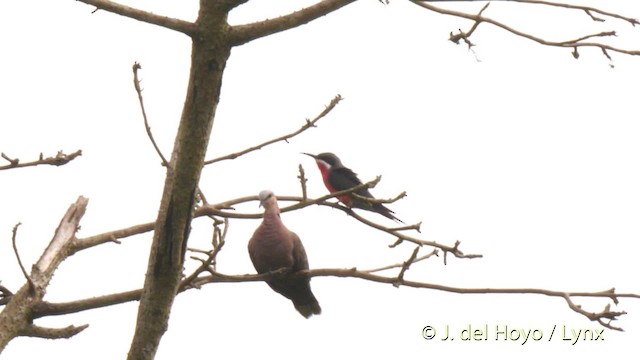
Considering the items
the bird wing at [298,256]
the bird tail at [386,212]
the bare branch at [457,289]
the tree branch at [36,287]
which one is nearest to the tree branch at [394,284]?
the bare branch at [457,289]

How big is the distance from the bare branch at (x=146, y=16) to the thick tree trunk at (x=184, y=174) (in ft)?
0.14

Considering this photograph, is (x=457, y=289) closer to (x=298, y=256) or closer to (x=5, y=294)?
(x=298, y=256)

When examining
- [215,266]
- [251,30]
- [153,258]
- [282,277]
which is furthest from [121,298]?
[251,30]

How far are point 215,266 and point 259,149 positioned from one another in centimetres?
96

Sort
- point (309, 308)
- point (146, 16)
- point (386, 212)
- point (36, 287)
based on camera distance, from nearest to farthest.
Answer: point (146, 16), point (36, 287), point (309, 308), point (386, 212)

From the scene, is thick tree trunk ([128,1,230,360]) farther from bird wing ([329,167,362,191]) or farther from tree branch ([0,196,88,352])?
bird wing ([329,167,362,191])

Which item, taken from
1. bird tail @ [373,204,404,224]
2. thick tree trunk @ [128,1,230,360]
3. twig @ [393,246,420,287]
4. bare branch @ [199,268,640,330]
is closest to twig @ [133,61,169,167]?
thick tree trunk @ [128,1,230,360]

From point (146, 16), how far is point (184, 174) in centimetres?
58

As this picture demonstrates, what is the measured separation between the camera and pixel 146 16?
11.5 feet

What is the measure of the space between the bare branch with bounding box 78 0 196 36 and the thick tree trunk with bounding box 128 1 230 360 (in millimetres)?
44

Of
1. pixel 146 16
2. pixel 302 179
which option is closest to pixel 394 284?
pixel 302 179

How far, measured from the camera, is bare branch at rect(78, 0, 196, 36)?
11.5 feet

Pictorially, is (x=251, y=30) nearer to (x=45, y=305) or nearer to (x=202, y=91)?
(x=202, y=91)

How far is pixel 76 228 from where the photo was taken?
5.72 meters
